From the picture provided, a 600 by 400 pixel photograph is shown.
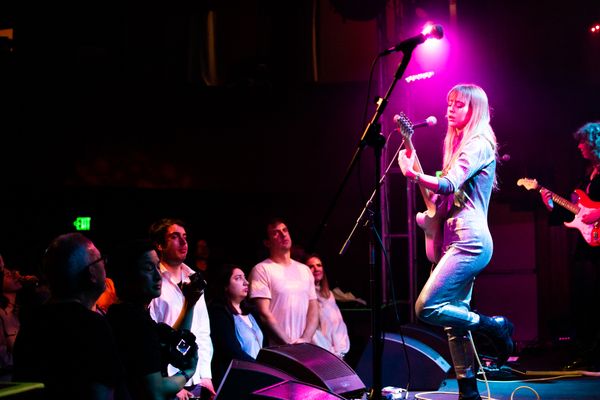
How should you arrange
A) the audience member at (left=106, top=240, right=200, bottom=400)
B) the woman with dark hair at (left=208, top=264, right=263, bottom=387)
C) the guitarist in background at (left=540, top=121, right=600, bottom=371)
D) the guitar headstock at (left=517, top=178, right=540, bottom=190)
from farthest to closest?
the guitar headstock at (left=517, top=178, right=540, bottom=190)
the guitarist in background at (left=540, top=121, right=600, bottom=371)
the woman with dark hair at (left=208, top=264, right=263, bottom=387)
the audience member at (left=106, top=240, right=200, bottom=400)

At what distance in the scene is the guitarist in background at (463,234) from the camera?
4160 mm

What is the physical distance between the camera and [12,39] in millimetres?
8680

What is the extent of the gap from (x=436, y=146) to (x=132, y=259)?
5.39m

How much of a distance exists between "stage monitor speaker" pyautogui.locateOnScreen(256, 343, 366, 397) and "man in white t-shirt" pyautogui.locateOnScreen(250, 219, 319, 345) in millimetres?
1281

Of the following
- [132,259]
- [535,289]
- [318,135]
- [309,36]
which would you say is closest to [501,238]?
[535,289]

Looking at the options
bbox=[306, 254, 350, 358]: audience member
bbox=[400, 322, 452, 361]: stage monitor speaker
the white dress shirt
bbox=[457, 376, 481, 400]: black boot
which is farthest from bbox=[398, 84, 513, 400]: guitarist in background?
bbox=[306, 254, 350, 358]: audience member

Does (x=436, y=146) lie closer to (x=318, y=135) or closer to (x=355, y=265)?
(x=318, y=135)

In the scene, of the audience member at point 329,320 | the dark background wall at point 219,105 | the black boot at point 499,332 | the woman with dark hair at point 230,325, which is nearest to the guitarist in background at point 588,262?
the dark background wall at point 219,105

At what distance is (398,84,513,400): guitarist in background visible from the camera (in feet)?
13.6

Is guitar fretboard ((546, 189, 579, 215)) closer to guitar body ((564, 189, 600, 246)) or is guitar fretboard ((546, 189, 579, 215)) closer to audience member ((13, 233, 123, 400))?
guitar body ((564, 189, 600, 246))

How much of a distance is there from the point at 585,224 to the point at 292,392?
4297 millimetres

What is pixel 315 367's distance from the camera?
467 centimetres

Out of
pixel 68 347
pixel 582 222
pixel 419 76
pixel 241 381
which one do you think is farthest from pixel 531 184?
A: pixel 68 347

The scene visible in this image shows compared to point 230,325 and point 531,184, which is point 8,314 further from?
point 531,184
